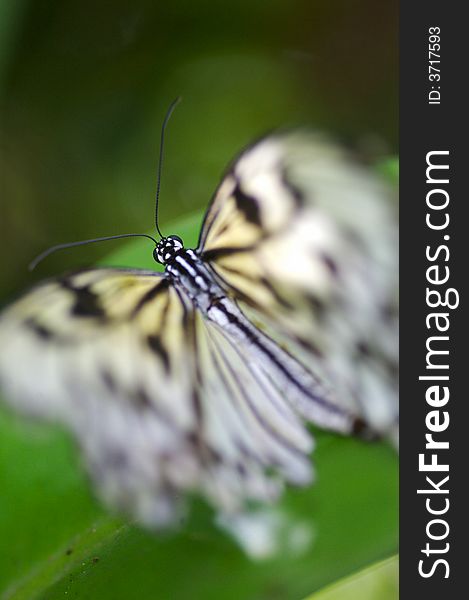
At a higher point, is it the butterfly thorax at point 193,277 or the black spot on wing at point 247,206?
the black spot on wing at point 247,206

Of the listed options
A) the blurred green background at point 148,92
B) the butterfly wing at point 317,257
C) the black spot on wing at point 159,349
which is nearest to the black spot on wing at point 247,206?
the butterfly wing at point 317,257

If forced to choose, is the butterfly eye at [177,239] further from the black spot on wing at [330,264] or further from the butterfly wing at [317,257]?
the black spot on wing at [330,264]

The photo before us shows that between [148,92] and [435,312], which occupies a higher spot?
[148,92]

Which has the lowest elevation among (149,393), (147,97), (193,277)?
(149,393)

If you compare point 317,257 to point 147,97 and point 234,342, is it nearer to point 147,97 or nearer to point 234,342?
point 234,342

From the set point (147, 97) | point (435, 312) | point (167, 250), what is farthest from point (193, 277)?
point (147, 97)

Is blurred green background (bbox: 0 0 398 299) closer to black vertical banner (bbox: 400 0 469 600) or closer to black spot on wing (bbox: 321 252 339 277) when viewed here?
black vertical banner (bbox: 400 0 469 600)
